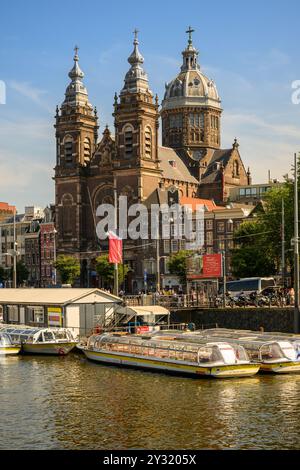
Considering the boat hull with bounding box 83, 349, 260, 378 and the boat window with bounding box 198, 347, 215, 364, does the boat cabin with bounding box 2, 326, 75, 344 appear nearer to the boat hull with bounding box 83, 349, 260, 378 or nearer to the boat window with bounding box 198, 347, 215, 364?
the boat hull with bounding box 83, 349, 260, 378

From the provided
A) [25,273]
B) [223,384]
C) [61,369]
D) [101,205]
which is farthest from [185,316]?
[25,273]

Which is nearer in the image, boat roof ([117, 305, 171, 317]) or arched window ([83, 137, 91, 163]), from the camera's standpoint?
boat roof ([117, 305, 171, 317])

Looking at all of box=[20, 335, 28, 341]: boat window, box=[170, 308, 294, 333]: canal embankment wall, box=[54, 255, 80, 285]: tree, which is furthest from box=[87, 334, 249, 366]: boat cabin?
box=[54, 255, 80, 285]: tree

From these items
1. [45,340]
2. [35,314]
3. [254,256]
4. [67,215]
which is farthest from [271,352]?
[67,215]

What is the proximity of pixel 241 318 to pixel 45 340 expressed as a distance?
17.6 meters

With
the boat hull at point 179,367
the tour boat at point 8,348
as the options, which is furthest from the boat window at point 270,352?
the tour boat at point 8,348

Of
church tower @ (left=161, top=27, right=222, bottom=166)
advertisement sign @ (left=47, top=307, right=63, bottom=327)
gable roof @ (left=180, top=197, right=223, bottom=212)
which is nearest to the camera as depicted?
advertisement sign @ (left=47, top=307, right=63, bottom=327)

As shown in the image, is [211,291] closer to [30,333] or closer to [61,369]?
[30,333]

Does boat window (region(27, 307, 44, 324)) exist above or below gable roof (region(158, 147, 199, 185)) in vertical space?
below

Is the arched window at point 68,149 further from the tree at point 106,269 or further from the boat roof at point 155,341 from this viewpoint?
the boat roof at point 155,341

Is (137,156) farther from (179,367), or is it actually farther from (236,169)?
(179,367)

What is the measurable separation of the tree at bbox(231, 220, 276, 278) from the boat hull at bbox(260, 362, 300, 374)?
44.8 meters

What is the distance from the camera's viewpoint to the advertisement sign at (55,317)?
6712cm

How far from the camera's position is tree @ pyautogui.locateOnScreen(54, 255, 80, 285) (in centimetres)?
13212
